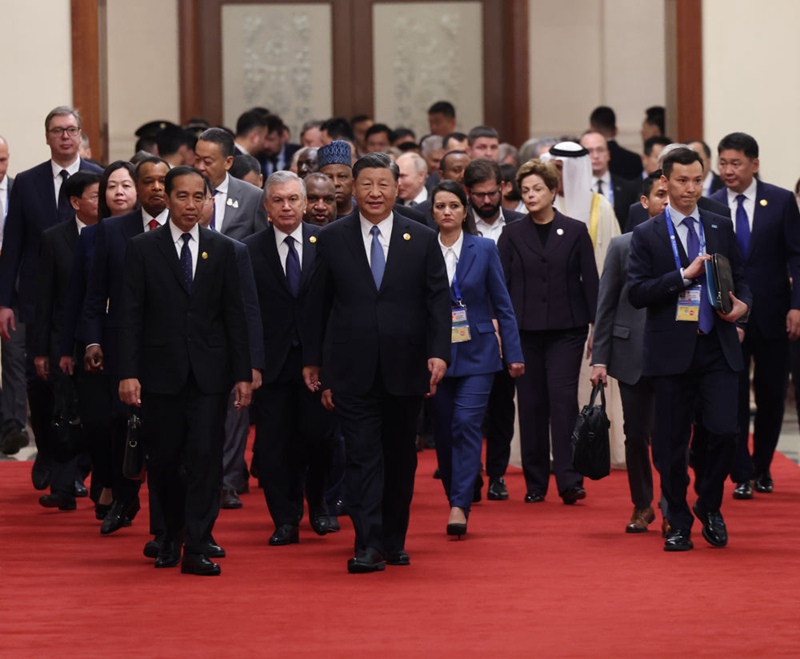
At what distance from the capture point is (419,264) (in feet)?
25.2

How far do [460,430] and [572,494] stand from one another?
3.95 ft

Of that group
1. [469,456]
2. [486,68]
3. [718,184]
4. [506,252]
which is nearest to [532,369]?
[506,252]

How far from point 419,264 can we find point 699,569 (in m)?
1.70

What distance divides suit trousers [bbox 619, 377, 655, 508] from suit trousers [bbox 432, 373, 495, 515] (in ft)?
2.26

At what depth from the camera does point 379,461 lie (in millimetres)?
7598

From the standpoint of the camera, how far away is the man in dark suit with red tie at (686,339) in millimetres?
7887

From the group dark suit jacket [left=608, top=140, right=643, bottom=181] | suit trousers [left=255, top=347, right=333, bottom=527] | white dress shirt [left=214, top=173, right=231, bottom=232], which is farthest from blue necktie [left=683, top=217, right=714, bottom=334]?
dark suit jacket [left=608, top=140, right=643, bottom=181]

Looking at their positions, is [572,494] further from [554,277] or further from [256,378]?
[256,378]

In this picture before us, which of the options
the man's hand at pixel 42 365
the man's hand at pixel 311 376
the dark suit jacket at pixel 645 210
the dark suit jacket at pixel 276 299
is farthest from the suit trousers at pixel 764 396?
the man's hand at pixel 42 365

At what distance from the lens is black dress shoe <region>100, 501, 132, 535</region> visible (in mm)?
8695

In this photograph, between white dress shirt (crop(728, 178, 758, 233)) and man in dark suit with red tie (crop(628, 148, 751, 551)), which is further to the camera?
white dress shirt (crop(728, 178, 758, 233))

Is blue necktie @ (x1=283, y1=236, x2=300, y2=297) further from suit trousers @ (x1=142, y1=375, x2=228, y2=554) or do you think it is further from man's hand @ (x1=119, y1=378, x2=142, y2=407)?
man's hand @ (x1=119, y1=378, x2=142, y2=407)

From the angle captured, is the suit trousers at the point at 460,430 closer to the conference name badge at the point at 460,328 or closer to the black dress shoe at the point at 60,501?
the conference name badge at the point at 460,328

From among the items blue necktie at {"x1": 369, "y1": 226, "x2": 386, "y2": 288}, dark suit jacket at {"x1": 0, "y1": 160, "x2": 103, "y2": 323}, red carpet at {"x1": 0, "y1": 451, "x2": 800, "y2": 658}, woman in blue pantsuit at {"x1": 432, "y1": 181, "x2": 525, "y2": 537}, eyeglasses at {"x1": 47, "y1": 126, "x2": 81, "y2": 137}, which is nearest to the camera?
red carpet at {"x1": 0, "y1": 451, "x2": 800, "y2": 658}
